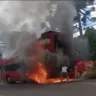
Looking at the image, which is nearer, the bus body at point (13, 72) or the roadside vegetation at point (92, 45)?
the bus body at point (13, 72)

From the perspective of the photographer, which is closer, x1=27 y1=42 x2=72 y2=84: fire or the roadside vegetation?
x1=27 y1=42 x2=72 y2=84: fire

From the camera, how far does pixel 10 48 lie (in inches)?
934

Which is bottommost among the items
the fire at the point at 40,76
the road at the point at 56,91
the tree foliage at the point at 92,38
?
the road at the point at 56,91

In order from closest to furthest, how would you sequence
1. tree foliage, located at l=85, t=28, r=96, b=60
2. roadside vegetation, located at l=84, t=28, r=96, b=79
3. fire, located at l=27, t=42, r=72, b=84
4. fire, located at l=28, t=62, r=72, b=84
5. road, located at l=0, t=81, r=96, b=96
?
road, located at l=0, t=81, r=96, b=96 < fire, located at l=27, t=42, r=72, b=84 < fire, located at l=28, t=62, r=72, b=84 < roadside vegetation, located at l=84, t=28, r=96, b=79 < tree foliage, located at l=85, t=28, r=96, b=60

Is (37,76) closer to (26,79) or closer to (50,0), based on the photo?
(26,79)

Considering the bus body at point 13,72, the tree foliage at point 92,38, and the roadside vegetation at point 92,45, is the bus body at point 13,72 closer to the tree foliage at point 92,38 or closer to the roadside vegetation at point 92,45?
the roadside vegetation at point 92,45

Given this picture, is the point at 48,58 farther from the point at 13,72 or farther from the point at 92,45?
the point at 92,45

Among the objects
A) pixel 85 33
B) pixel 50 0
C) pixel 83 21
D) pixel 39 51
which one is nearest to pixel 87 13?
pixel 83 21

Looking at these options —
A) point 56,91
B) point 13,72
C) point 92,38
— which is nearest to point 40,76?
point 13,72

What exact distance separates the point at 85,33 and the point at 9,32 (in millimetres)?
13983

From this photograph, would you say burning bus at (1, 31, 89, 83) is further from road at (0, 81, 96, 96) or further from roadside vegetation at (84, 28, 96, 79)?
road at (0, 81, 96, 96)

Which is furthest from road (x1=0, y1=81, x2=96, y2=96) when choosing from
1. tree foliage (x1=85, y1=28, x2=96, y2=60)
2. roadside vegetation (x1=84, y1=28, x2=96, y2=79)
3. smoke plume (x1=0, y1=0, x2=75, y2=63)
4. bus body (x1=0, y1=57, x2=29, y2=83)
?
tree foliage (x1=85, y1=28, x2=96, y2=60)

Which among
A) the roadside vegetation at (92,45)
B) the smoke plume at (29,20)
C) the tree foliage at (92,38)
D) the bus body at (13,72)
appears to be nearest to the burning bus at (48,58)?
the bus body at (13,72)

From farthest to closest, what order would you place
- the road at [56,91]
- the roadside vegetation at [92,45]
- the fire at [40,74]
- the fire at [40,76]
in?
1. the roadside vegetation at [92,45]
2. the fire at [40,76]
3. the fire at [40,74]
4. the road at [56,91]
